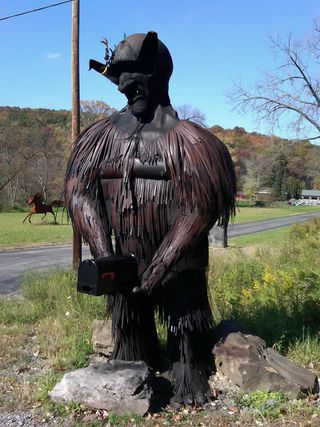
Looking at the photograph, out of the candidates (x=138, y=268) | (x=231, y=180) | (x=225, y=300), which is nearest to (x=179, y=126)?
(x=231, y=180)

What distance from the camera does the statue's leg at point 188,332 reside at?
3275 mm

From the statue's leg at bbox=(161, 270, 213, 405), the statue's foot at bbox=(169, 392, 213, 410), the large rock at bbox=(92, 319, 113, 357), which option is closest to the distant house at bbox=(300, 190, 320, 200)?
the large rock at bbox=(92, 319, 113, 357)

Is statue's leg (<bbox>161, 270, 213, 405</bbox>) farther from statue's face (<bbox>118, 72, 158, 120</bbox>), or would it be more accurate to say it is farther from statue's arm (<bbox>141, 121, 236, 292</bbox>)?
statue's face (<bbox>118, 72, 158, 120</bbox>)

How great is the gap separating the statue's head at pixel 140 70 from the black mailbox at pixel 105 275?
96cm

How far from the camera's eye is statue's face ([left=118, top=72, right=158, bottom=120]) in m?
3.17

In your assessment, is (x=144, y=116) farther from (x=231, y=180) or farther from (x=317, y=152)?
(x=317, y=152)

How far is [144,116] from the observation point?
3240 mm

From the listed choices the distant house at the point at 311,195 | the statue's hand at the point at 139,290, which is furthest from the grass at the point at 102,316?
the distant house at the point at 311,195

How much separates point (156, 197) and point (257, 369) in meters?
1.35

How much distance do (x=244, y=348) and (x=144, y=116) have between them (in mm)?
1733

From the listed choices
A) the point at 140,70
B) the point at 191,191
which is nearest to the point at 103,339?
the point at 191,191

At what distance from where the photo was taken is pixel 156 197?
10.3 feet

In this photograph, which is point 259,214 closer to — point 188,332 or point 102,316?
point 102,316

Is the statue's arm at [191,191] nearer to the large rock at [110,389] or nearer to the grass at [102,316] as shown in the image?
the large rock at [110,389]
